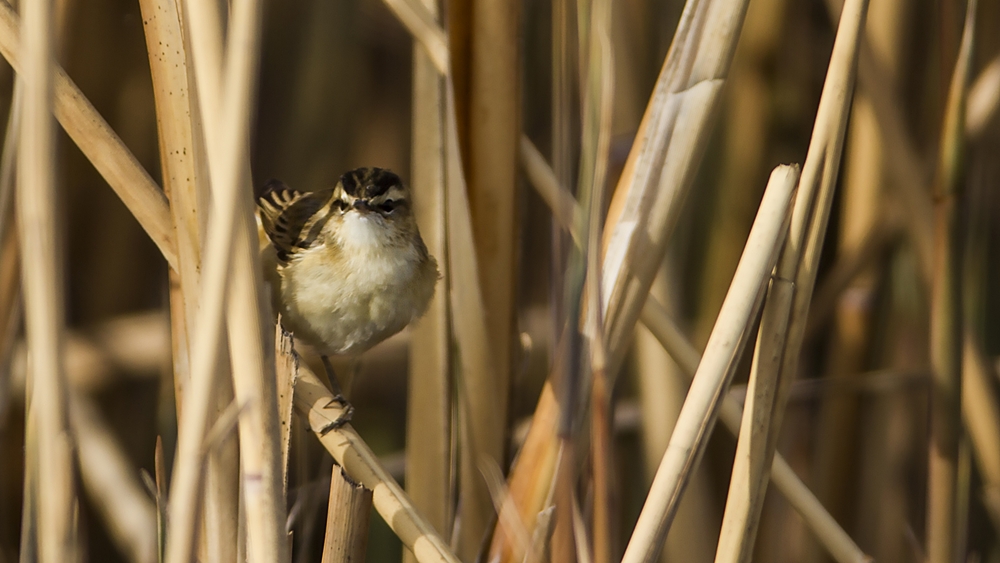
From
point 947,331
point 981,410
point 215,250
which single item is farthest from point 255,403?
point 981,410

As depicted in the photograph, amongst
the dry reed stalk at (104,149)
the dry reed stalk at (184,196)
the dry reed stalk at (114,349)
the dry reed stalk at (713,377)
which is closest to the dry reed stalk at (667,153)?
the dry reed stalk at (713,377)

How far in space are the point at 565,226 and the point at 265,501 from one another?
1.70 ft

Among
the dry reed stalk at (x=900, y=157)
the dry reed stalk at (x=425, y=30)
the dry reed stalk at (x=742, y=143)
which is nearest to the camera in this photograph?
the dry reed stalk at (x=425, y=30)

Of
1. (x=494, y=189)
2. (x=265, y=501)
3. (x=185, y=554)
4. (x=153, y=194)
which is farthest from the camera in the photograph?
(x=494, y=189)

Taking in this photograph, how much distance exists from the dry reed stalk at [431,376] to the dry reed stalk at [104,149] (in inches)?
21.4

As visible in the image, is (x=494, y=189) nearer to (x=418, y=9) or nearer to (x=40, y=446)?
(x=418, y=9)

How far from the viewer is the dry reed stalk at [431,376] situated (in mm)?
1848

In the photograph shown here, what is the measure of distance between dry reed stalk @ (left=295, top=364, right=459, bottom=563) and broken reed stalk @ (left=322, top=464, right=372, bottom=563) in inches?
2.4

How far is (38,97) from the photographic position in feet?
3.76

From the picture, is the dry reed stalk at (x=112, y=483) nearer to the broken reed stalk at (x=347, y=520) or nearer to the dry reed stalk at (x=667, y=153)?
the broken reed stalk at (x=347, y=520)

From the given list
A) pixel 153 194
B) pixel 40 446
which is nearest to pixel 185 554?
pixel 40 446

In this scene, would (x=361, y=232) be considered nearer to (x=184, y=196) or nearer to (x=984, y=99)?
(x=184, y=196)

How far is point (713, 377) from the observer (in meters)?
1.30

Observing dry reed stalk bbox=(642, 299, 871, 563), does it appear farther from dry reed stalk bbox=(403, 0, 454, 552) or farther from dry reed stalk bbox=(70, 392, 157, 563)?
dry reed stalk bbox=(70, 392, 157, 563)
